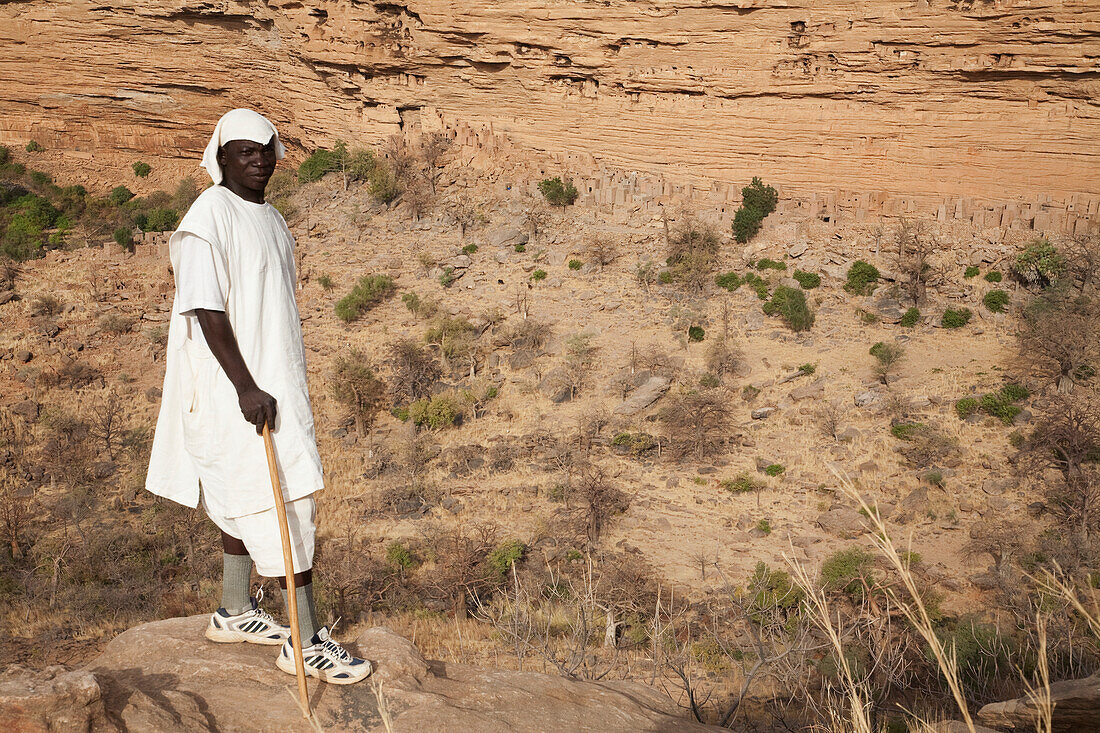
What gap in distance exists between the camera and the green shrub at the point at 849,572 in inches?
370

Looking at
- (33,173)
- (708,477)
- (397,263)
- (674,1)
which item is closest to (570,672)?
(708,477)

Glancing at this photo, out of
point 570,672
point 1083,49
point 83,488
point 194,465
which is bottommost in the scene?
point 83,488

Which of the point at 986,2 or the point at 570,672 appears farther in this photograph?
the point at 986,2

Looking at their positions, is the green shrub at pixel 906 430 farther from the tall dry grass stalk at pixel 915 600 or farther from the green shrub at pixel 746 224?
the tall dry grass stalk at pixel 915 600

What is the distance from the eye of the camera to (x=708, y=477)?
12078mm

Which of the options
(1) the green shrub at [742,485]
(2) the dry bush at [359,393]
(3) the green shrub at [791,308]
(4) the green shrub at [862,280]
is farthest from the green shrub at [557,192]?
(1) the green shrub at [742,485]

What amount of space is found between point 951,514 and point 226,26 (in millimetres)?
20339

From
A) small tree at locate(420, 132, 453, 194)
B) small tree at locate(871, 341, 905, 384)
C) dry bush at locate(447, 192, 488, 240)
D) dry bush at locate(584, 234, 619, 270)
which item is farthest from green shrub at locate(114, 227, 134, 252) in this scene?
small tree at locate(871, 341, 905, 384)

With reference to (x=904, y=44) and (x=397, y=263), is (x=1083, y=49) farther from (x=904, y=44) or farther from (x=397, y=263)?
(x=397, y=263)

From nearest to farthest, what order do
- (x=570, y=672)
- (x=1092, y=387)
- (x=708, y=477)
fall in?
(x=570, y=672) → (x=708, y=477) → (x=1092, y=387)

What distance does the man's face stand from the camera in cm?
300

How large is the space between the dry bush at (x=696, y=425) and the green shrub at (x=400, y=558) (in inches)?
168

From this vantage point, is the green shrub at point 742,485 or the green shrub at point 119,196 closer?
the green shrub at point 742,485

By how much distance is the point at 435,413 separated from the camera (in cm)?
1375
